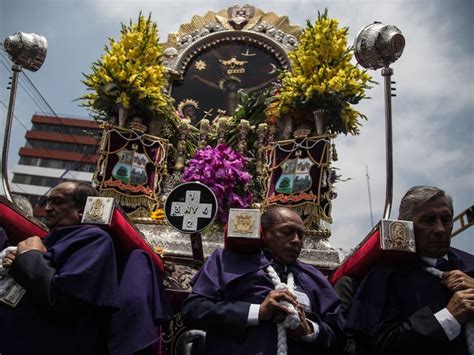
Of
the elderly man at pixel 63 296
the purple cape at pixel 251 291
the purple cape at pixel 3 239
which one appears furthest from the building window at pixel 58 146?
the purple cape at pixel 251 291

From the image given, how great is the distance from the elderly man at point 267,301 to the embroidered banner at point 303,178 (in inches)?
106

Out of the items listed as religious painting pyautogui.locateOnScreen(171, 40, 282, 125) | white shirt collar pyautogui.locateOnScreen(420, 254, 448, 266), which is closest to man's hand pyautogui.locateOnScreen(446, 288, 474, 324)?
white shirt collar pyautogui.locateOnScreen(420, 254, 448, 266)

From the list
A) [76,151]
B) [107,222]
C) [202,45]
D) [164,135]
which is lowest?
[107,222]

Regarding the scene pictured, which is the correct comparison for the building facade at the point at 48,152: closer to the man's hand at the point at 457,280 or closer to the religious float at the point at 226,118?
the religious float at the point at 226,118

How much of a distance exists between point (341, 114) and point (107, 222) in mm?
4319

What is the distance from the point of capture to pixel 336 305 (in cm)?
258

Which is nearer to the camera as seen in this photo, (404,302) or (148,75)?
(404,302)

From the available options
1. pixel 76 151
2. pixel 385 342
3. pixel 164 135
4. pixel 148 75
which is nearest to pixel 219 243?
pixel 164 135

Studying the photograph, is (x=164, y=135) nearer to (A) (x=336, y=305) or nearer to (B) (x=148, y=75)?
(B) (x=148, y=75)

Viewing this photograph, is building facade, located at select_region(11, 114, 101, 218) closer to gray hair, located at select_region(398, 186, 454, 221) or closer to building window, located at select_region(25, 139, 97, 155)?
building window, located at select_region(25, 139, 97, 155)

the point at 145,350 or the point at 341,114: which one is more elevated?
the point at 341,114

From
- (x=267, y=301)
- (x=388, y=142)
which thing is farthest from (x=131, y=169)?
(x=267, y=301)

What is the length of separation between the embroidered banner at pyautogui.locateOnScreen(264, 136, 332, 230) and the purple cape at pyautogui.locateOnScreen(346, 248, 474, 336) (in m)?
2.90

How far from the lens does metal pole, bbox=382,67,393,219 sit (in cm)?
363
